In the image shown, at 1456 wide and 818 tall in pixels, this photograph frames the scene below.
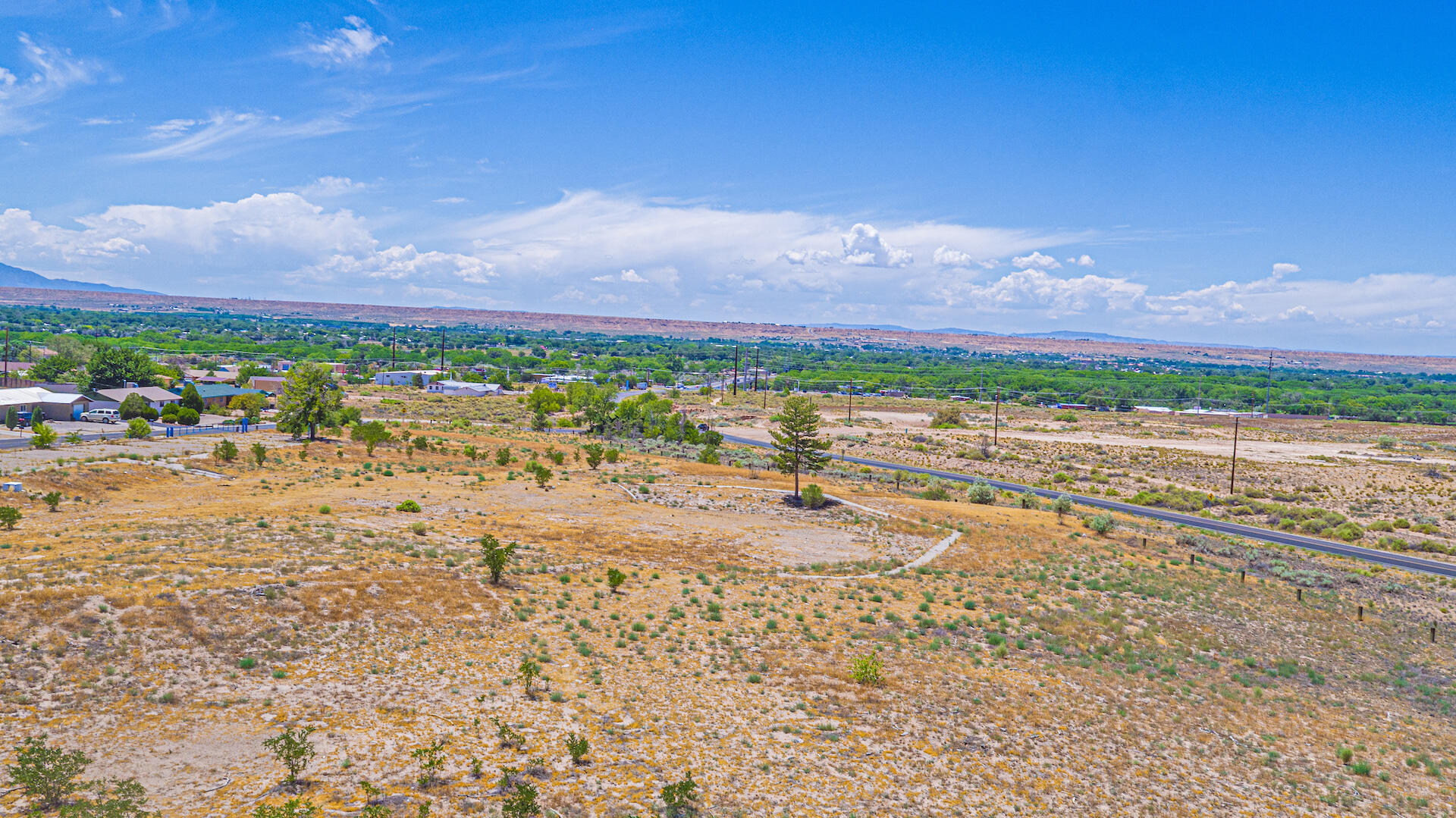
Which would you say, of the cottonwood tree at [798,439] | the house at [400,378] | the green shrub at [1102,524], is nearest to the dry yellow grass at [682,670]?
the green shrub at [1102,524]

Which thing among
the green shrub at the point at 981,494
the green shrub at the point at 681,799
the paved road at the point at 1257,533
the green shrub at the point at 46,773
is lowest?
the paved road at the point at 1257,533

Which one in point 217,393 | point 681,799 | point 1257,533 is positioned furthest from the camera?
point 217,393

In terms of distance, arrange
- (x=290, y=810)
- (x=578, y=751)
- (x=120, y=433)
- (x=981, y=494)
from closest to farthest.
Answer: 1. (x=290, y=810)
2. (x=578, y=751)
3. (x=981, y=494)
4. (x=120, y=433)

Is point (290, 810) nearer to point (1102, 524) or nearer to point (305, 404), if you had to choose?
point (1102, 524)

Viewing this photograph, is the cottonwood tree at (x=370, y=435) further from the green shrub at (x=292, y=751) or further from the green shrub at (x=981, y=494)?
the green shrub at (x=292, y=751)

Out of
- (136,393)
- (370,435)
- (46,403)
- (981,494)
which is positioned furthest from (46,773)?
(136,393)

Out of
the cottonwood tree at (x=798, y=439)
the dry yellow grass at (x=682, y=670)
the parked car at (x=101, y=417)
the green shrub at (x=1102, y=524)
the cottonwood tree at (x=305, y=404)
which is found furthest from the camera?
the parked car at (x=101, y=417)
